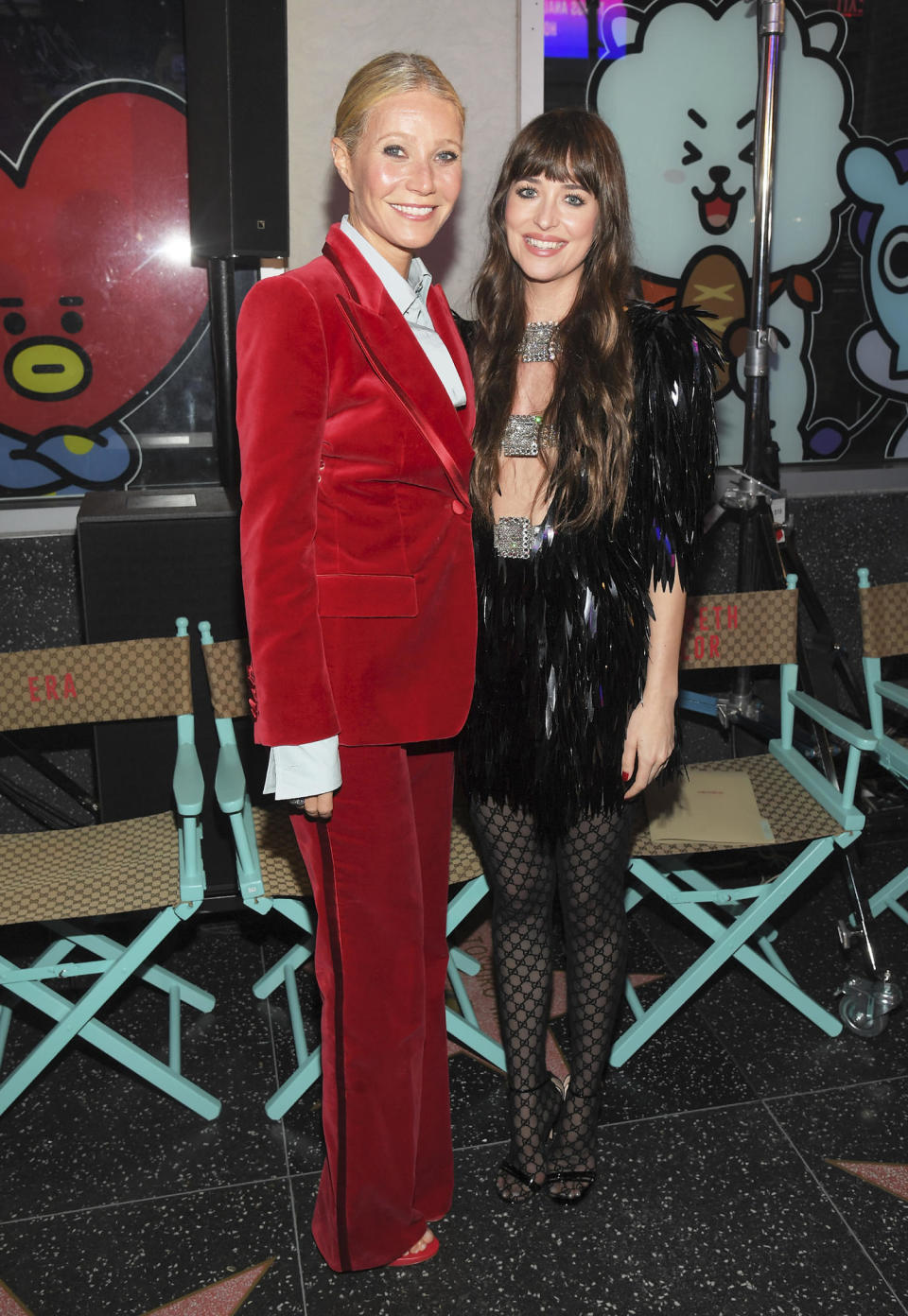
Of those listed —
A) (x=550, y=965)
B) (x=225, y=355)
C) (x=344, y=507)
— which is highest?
(x=225, y=355)

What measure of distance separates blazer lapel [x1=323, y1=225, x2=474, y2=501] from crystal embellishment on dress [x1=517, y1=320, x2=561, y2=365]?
8.6 inches

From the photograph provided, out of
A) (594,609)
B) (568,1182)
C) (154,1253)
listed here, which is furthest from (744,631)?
(154,1253)

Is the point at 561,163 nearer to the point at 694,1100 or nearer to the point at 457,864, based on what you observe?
the point at 457,864

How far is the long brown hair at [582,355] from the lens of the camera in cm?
159

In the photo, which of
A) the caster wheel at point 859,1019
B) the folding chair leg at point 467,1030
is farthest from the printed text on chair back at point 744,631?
the folding chair leg at point 467,1030

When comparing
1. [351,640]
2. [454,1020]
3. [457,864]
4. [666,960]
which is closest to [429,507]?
[351,640]

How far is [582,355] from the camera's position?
5.40 feet

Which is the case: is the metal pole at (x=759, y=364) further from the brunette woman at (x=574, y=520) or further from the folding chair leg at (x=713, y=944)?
the brunette woman at (x=574, y=520)

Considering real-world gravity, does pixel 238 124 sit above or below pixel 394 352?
above

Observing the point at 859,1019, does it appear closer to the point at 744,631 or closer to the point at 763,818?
the point at 763,818

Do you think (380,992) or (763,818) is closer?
(380,992)

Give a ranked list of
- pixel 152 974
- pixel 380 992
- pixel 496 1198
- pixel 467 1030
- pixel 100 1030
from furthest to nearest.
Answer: pixel 152 974
pixel 467 1030
pixel 100 1030
pixel 496 1198
pixel 380 992

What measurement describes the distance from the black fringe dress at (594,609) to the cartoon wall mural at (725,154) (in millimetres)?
1695

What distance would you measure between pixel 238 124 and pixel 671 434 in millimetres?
1176
